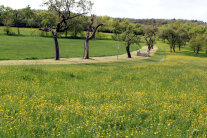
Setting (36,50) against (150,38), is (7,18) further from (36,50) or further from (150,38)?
(150,38)

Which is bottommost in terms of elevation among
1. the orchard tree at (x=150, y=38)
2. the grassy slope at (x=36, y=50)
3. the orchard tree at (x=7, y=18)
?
the grassy slope at (x=36, y=50)

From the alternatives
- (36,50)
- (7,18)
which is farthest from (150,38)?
(7,18)

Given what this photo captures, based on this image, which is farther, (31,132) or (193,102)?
(193,102)

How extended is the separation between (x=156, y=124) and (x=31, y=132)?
13.4ft

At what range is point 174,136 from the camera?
18.2ft

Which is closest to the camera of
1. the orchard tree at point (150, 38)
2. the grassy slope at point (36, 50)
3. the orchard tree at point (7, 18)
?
the grassy slope at point (36, 50)

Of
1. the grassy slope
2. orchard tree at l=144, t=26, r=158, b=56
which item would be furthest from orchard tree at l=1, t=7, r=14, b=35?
orchard tree at l=144, t=26, r=158, b=56

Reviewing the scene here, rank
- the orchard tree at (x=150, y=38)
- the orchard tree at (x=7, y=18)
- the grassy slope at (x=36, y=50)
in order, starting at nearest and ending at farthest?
1. the grassy slope at (x=36, y=50)
2. the orchard tree at (x=150, y=38)
3. the orchard tree at (x=7, y=18)

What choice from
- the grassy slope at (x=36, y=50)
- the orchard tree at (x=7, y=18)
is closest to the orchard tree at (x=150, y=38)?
the grassy slope at (x=36, y=50)

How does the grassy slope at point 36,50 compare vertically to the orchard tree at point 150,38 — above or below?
below

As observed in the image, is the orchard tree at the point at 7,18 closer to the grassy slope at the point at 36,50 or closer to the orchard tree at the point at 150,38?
the grassy slope at the point at 36,50

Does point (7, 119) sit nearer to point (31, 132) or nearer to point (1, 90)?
point (31, 132)

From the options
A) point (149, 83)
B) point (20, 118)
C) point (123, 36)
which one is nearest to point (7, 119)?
point (20, 118)

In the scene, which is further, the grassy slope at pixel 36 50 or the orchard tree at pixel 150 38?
the orchard tree at pixel 150 38
